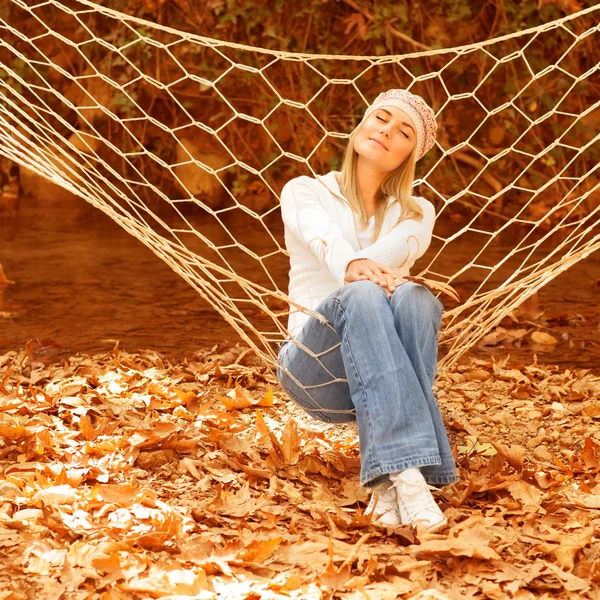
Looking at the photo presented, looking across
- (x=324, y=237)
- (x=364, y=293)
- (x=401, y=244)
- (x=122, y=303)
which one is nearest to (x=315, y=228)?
(x=324, y=237)

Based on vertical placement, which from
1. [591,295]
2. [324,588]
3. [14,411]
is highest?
[591,295]

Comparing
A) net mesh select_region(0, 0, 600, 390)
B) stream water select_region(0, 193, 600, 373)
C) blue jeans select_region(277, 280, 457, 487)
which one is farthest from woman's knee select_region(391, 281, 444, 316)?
net mesh select_region(0, 0, 600, 390)

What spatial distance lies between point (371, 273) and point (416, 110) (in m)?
0.41

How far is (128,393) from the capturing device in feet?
6.82

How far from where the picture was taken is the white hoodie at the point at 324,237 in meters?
1.67

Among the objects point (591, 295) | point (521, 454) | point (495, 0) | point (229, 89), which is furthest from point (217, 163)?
point (521, 454)

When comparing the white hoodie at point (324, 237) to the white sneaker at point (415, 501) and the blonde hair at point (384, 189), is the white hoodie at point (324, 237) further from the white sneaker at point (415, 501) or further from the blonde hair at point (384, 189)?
the white sneaker at point (415, 501)

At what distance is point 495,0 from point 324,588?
437 centimetres

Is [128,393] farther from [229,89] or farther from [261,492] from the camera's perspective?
[229,89]

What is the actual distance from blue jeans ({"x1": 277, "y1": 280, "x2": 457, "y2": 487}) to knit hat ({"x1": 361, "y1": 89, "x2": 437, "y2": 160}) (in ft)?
1.34

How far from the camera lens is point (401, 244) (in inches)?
66.9

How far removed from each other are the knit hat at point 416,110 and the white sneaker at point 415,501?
68 centimetres

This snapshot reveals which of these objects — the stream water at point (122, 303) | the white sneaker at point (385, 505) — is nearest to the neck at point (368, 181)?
the white sneaker at point (385, 505)

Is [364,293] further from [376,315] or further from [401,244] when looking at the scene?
[401,244]
